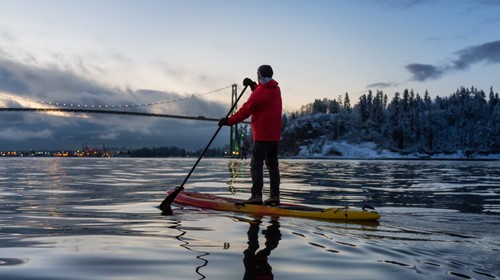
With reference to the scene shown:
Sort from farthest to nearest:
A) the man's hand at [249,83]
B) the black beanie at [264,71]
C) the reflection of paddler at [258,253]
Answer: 1. the man's hand at [249,83]
2. the black beanie at [264,71]
3. the reflection of paddler at [258,253]

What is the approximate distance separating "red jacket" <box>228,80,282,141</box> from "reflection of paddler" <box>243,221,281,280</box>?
250 centimetres

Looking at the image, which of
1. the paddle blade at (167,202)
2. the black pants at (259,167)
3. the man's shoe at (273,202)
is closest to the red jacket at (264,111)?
the black pants at (259,167)

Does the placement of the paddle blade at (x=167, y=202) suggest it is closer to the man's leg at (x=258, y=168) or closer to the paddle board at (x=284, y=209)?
the paddle board at (x=284, y=209)

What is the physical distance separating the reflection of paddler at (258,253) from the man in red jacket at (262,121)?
2.10m

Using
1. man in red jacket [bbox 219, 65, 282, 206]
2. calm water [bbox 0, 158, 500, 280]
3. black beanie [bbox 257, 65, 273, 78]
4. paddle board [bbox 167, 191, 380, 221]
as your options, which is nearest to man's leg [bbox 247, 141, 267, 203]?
man in red jacket [bbox 219, 65, 282, 206]

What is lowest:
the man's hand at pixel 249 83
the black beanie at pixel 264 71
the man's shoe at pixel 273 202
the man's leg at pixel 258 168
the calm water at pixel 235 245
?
the calm water at pixel 235 245

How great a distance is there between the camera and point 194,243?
15.9ft

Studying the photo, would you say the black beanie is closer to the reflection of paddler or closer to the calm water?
the calm water

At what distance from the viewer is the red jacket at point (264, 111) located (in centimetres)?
822

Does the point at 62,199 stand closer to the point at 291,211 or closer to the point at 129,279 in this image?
the point at 291,211

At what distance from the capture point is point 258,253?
4.35 m

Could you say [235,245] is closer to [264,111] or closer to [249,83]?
[264,111]

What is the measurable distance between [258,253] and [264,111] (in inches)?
169

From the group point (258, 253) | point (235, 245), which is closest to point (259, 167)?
point (235, 245)
